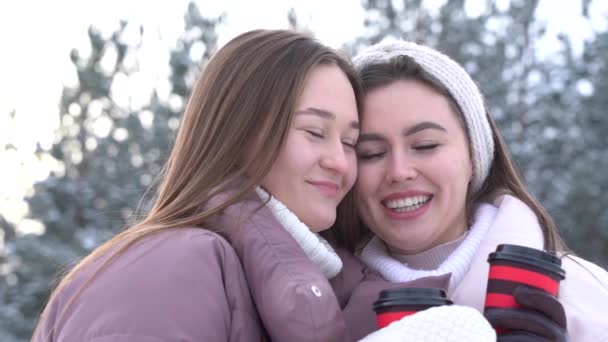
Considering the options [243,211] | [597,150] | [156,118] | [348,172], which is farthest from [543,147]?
[243,211]

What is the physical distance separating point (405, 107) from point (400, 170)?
0.20m

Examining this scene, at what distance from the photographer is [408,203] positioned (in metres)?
2.74

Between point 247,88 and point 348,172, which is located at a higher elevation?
point 247,88

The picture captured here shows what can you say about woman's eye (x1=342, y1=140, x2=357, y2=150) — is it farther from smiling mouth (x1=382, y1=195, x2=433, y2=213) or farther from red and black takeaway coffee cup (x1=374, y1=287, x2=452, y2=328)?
red and black takeaway coffee cup (x1=374, y1=287, x2=452, y2=328)

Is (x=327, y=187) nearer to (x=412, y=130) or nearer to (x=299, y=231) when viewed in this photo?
(x=299, y=231)

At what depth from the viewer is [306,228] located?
92.2 inches

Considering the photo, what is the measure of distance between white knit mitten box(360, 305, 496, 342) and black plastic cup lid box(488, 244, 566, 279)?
0.70ft

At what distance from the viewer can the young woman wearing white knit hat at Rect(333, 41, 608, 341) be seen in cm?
264

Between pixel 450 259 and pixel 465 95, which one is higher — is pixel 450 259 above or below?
below

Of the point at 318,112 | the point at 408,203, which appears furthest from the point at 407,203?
the point at 318,112

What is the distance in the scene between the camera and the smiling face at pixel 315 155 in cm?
241

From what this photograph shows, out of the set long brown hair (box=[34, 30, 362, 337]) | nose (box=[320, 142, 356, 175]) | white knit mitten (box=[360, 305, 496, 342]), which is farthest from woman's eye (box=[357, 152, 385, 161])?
white knit mitten (box=[360, 305, 496, 342])

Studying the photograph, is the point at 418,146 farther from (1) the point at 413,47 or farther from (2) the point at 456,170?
(1) the point at 413,47

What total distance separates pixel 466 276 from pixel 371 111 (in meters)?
0.59
